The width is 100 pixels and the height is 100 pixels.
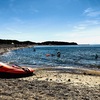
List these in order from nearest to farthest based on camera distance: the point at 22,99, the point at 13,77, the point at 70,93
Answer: the point at 22,99, the point at 70,93, the point at 13,77

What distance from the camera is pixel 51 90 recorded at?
1286cm

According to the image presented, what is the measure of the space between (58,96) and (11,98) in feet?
7.82

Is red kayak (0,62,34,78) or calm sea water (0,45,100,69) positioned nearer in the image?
red kayak (0,62,34,78)

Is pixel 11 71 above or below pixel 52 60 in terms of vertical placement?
above

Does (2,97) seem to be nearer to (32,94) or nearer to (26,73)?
(32,94)

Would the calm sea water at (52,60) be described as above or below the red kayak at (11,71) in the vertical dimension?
below

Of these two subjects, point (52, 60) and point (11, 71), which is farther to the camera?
point (52, 60)

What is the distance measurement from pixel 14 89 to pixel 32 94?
1.65 m

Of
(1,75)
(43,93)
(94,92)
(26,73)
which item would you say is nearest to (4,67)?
(1,75)

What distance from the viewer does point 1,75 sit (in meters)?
18.4

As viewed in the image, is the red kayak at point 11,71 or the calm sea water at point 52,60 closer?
the red kayak at point 11,71

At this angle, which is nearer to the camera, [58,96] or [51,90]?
[58,96]

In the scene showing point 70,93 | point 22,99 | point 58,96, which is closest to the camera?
point 22,99

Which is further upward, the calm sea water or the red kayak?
the red kayak
